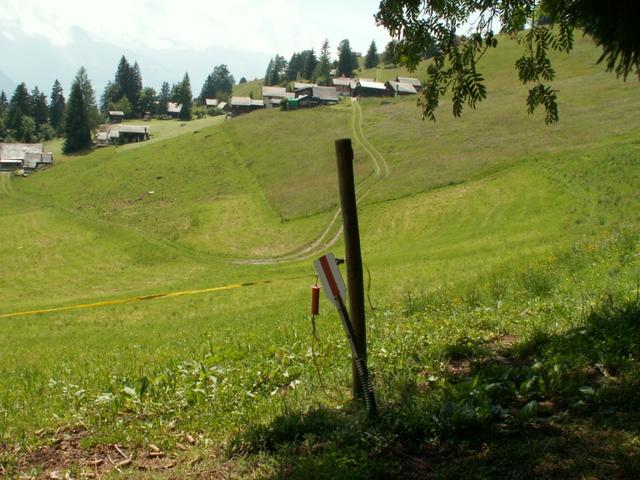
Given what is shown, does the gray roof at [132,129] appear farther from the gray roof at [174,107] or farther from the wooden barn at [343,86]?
the wooden barn at [343,86]

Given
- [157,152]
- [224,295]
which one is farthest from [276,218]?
[157,152]

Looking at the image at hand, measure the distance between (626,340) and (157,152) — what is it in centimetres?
9329

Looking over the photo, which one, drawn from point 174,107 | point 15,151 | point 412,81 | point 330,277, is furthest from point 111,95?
point 330,277

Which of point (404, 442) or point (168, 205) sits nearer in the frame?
point (404, 442)

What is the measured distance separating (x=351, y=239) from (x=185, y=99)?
163 metres

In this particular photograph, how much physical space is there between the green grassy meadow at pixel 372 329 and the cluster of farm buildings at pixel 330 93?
6123 cm

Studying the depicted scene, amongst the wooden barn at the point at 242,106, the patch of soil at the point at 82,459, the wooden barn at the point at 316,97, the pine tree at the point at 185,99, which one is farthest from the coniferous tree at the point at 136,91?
the patch of soil at the point at 82,459

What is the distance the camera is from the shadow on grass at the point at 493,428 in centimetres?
536

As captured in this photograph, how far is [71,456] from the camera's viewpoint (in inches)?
275

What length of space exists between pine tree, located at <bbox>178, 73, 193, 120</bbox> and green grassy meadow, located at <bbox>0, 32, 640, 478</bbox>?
95254 millimetres

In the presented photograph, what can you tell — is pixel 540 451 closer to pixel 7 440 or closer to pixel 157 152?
pixel 7 440

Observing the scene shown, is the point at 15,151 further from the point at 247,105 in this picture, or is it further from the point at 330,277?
the point at 330,277

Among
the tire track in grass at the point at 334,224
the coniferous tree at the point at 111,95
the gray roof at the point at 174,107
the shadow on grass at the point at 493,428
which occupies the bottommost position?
the tire track in grass at the point at 334,224

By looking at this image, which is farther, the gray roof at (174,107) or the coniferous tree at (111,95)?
the coniferous tree at (111,95)
